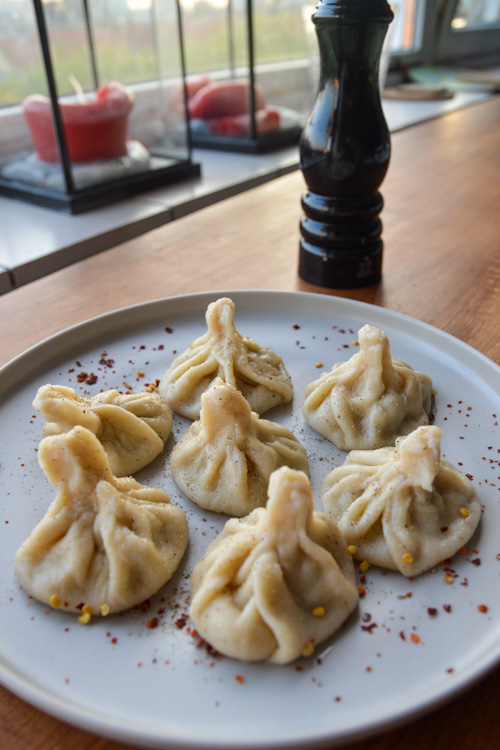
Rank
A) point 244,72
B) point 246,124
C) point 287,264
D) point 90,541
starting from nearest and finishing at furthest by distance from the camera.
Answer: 1. point 90,541
2. point 287,264
3. point 244,72
4. point 246,124

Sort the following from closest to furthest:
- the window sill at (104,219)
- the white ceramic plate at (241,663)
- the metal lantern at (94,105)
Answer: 1. the white ceramic plate at (241,663)
2. the window sill at (104,219)
3. the metal lantern at (94,105)

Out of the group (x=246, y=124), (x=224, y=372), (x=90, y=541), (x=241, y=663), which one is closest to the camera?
(x=241, y=663)

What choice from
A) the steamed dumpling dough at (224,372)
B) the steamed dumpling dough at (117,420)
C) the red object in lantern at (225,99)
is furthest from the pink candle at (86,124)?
the steamed dumpling dough at (117,420)

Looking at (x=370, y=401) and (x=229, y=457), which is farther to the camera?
(x=370, y=401)

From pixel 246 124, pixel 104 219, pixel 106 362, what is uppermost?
pixel 106 362

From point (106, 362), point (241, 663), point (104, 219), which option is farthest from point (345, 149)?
point (104, 219)

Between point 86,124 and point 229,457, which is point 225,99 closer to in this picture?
point 86,124

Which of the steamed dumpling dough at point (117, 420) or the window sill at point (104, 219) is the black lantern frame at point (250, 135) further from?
the steamed dumpling dough at point (117, 420)

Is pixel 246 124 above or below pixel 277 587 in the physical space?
below
